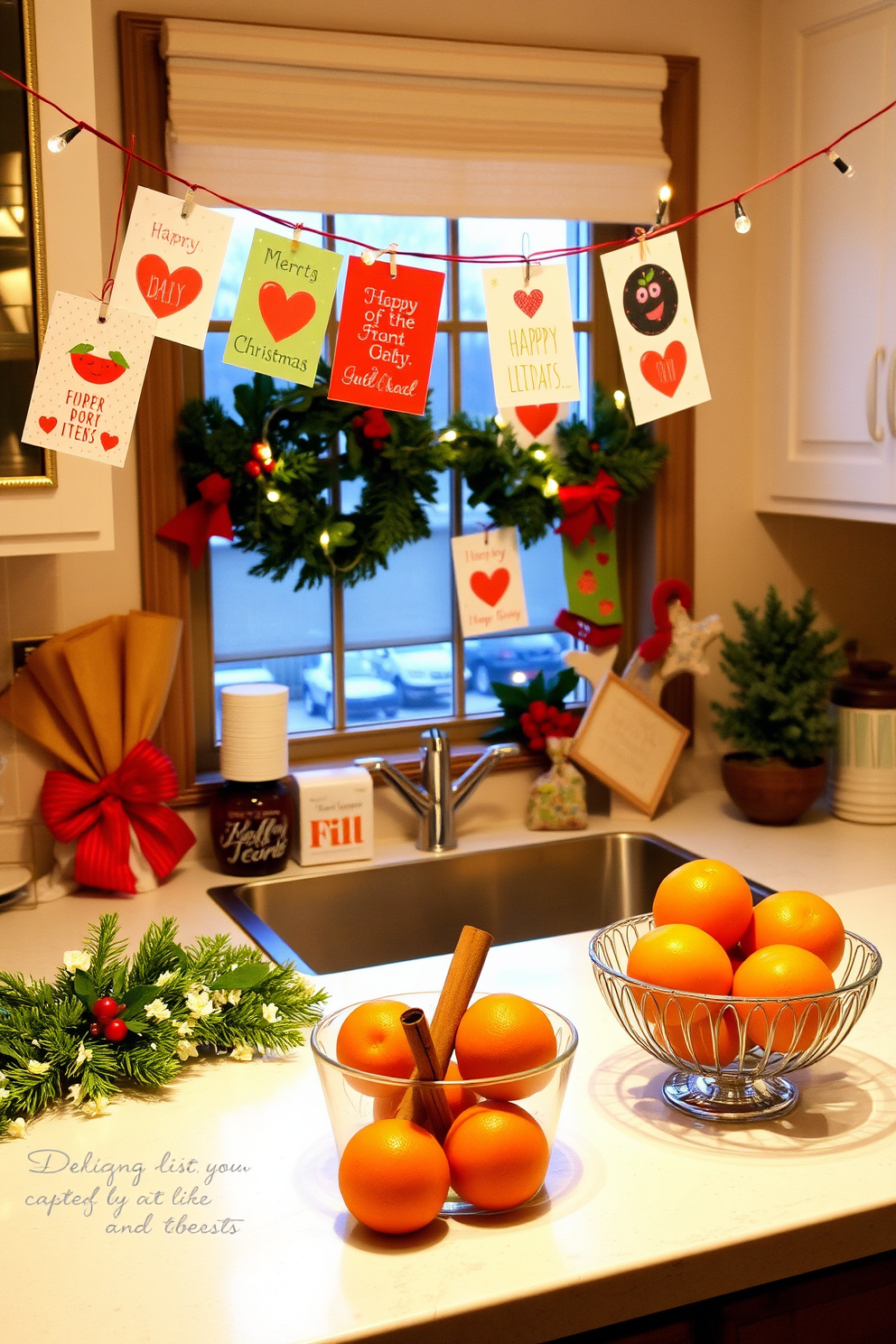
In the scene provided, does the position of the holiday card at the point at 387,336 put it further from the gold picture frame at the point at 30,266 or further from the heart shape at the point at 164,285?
the gold picture frame at the point at 30,266

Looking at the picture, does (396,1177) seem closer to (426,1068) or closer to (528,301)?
(426,1068)

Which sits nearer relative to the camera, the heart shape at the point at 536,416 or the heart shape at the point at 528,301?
the heart shape at the point at 528,301

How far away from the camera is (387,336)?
1.59 m

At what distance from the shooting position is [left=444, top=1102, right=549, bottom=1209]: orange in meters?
1.04

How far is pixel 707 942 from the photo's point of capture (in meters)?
1.18

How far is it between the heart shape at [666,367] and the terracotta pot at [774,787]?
851 mm

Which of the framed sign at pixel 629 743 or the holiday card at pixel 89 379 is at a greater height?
the holiday card at pixel 89 379

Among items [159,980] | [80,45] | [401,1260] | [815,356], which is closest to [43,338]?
[80,45]

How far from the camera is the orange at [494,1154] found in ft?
3.42

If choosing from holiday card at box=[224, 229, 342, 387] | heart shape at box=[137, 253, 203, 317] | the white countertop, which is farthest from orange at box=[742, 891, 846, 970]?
heart shape at box=[137, 253, 203, 317]

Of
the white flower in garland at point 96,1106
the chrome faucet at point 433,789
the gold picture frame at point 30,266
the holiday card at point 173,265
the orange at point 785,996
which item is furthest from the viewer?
the chrome faucet at point 433,789

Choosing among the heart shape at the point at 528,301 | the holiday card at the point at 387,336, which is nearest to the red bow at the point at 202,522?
the holiday card at the point at 387,336

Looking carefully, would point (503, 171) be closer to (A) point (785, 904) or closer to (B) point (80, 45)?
(B) point (80, 45)

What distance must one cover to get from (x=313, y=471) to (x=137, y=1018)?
1033 mm
